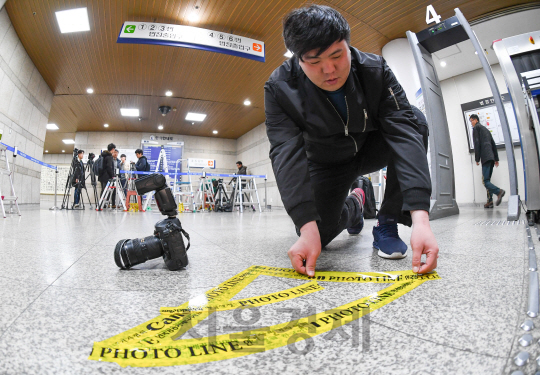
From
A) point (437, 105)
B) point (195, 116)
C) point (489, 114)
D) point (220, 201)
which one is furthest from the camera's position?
point (195, 116)

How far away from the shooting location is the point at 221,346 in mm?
437

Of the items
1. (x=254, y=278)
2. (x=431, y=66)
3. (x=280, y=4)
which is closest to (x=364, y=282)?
(x=254, y=278)

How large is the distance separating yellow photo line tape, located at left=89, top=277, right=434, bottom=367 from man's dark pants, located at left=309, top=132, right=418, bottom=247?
815 mm

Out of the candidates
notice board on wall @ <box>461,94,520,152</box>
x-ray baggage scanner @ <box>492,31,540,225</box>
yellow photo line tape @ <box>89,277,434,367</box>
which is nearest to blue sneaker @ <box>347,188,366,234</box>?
yellow photo line tape @ <box>89,277,434,367</box>

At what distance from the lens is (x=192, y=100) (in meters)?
9.20

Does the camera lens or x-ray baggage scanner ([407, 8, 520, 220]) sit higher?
x-ray baggage scanner ([407, 8, 520, 220])

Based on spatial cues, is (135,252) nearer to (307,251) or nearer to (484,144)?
(307,251)

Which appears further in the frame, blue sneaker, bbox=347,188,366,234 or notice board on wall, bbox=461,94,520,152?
notice board on wall, bbox=461,94,520,152

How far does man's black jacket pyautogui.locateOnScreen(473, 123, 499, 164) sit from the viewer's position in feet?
16.2

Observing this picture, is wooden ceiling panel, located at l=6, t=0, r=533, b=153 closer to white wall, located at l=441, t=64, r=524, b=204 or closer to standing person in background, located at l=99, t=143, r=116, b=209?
white wall, located at l=441, t=64, r=524, b=204

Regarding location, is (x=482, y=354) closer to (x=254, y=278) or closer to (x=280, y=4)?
(x=254, y=278)

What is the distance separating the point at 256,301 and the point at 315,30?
0.75m

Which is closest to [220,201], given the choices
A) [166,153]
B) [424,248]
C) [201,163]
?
[201,163]

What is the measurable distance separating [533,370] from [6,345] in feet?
2.38
